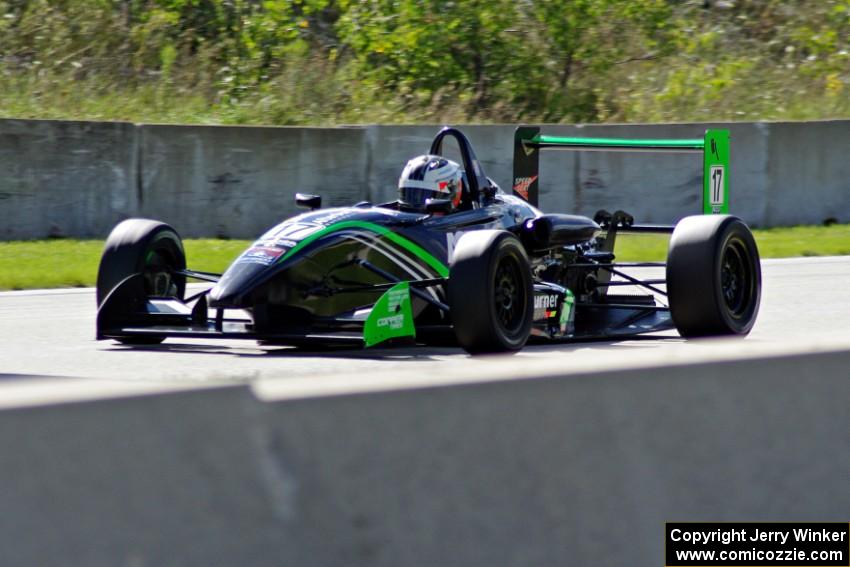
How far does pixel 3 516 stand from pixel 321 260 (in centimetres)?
550

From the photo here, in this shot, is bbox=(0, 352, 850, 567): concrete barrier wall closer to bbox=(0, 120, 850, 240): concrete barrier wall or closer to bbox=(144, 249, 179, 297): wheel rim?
bbox=(144, 249, 179, 297): wheel rim

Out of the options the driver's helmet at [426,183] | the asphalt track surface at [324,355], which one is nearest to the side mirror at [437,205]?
the driver's helmet at [426,183]

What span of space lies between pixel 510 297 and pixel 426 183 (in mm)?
1186

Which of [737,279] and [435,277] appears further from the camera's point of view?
[737,279]

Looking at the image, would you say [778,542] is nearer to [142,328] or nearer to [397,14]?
[142,328]

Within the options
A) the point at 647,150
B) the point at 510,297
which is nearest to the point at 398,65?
the point at 647,150

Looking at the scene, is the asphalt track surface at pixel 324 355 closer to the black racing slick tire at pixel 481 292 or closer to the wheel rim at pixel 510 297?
the black racing slick tire at pixel 481 292

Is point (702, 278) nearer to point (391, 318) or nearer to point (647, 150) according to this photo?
point (647, 150)

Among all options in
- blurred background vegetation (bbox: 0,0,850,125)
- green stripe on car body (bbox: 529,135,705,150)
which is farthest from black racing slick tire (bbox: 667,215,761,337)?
blurred background vegetation (bbox: 0,0,850,125)

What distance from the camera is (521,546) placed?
327 cm

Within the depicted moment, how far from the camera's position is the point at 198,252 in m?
13.7

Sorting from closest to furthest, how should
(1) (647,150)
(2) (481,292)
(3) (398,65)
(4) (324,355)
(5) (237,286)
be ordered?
(2) (481,292)
(5) (237,286)
(4) (324,355)
(1) (647,150)
(3) (398,65)

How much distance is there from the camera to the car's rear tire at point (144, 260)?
8.55m

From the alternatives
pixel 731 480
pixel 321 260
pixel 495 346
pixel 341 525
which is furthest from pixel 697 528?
pixel 321 260
